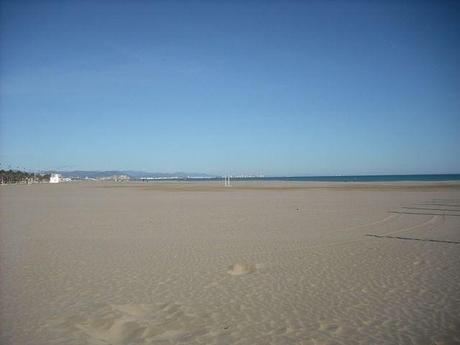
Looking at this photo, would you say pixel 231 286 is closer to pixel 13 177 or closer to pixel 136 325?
pixel 136 325

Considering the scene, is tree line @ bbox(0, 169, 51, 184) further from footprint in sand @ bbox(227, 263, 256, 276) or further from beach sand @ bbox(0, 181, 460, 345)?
footprint in sand @ bbox(227, 263, 256, 276)

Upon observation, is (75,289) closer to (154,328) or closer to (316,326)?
(154,328)

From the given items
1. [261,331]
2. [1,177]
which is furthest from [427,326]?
[1,177]

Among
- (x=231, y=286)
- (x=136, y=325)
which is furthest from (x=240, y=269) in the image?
(x=136, y=325)

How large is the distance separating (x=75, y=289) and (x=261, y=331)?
3769 mm

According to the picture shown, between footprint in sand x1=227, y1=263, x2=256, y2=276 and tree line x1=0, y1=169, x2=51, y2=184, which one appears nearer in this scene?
footprint in sand x1=227, y1=263, x2=256, y2=276

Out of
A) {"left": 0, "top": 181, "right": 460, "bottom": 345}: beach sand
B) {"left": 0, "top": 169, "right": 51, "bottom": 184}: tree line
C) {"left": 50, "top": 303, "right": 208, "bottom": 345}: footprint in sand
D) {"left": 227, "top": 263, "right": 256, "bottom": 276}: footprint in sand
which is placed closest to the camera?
{"left": 50, "top": 303, "right": 208, "bottom": 345}: footprint in sand

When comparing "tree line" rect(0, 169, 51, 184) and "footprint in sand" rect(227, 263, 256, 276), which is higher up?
"tree line" rect(0, 169, 51, 184)

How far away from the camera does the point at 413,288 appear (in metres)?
7.29

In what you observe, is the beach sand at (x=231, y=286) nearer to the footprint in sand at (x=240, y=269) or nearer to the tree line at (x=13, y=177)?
the footprint in sand at (x=240, y=269)

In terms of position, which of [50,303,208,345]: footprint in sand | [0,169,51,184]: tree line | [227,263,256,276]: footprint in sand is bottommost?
[50,303,208,345]: footprint in sand

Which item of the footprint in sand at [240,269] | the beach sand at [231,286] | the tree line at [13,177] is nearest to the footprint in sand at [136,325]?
the beach sand at [231,286]

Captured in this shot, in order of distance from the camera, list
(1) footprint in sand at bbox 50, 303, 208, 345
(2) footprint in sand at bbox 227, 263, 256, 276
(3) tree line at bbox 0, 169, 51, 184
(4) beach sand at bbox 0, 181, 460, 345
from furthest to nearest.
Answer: (3) tree line at bbox 0, 169, 51, 184
(2) footprint in sand at bbox 227, 263, 256, 276
(4) beach sand at bbox 0, 181, 460, 345
(1) footprint in sand at bbox 50, 303, 208, 345

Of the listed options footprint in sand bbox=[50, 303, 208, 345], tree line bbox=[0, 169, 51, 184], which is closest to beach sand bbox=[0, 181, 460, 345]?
footprint in sand bbox=[50, 303, 208, 345]
